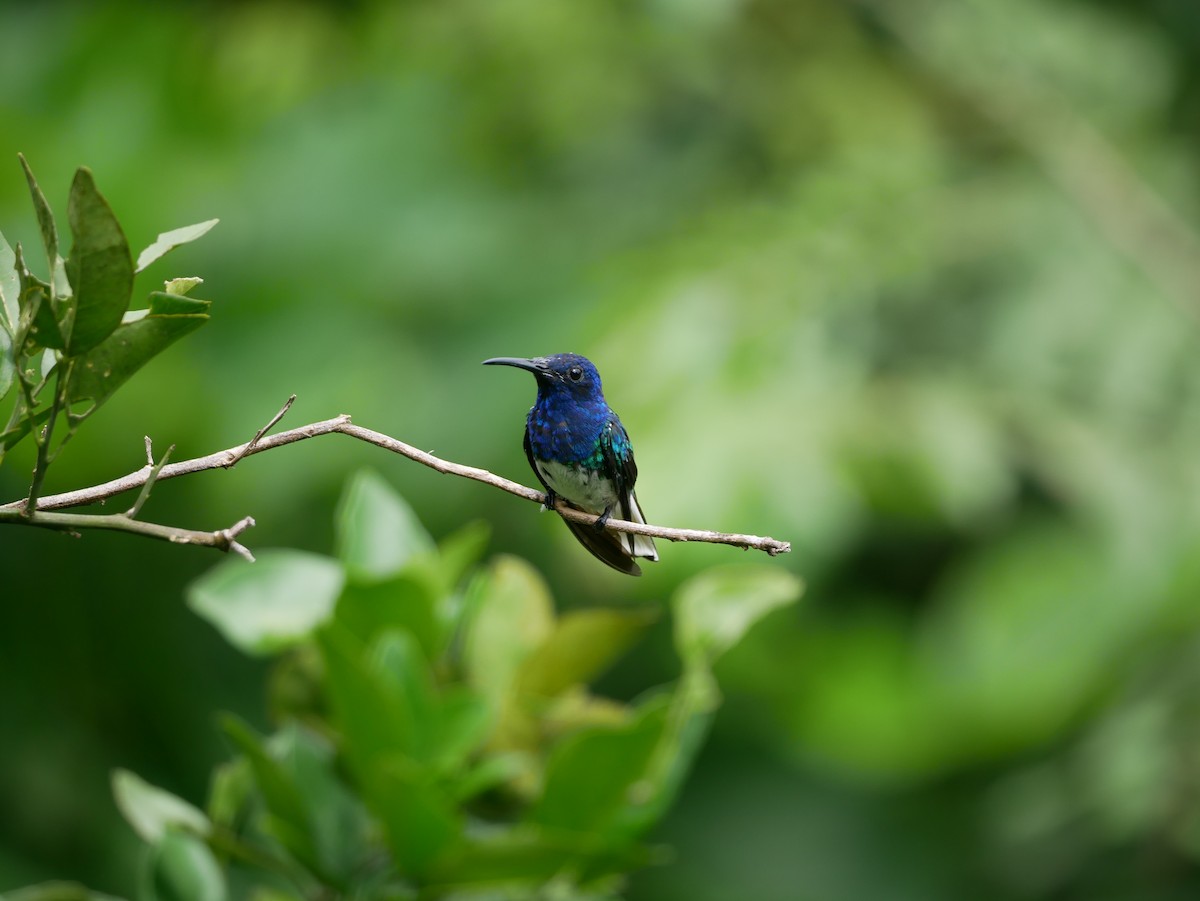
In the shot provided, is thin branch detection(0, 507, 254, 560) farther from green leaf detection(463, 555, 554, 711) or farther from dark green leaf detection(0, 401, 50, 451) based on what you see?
green leaf detection(463, 555, 554, 711)

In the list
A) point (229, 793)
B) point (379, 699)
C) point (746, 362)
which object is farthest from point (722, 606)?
point (746, 362)

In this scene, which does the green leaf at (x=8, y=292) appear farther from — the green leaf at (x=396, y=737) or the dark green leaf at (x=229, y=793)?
the dark green leaf at (x=229, y=793)

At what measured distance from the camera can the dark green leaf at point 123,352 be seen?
1.23 meters

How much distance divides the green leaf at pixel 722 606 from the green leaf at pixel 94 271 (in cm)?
117

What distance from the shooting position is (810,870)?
757cm

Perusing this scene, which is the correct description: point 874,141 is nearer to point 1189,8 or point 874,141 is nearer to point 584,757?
point 1189,8

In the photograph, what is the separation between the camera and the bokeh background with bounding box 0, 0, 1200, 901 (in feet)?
18.6

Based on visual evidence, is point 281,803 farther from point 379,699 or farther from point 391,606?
point 391,606

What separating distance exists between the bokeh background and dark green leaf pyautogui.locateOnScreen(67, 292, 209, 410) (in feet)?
12.3

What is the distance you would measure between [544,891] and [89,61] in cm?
622

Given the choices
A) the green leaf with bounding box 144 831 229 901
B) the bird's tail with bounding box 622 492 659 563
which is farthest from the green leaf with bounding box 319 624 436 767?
the bird's tail with bounding box 622 492 659 563

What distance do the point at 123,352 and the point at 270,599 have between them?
3.29ft

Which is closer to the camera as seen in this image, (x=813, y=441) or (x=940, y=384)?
(x=813, y=441)

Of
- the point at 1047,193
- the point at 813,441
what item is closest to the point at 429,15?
the point at 1047,193
